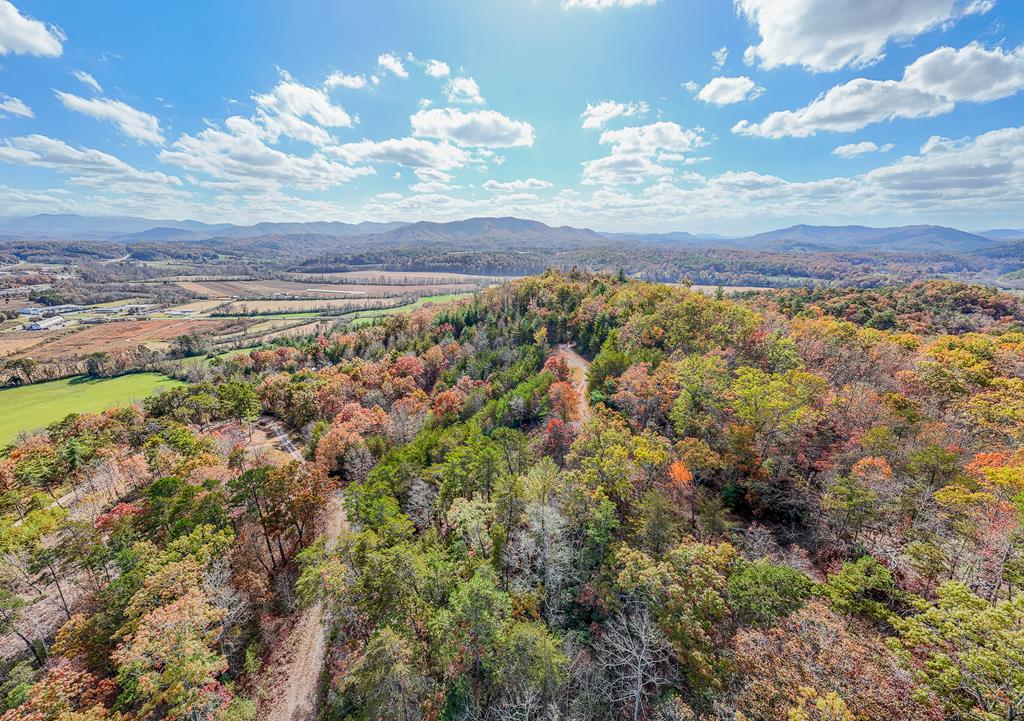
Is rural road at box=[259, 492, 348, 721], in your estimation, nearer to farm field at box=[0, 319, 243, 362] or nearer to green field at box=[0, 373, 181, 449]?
green field at box=[0, 373, 181, 449]

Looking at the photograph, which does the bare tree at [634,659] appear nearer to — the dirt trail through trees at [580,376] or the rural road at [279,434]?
the dirt trail through trees at [580,376]

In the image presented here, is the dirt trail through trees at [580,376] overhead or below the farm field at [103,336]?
overhead

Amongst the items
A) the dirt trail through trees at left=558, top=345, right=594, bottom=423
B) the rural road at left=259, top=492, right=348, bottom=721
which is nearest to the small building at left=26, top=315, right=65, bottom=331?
the dirt trail through trees at left=558, top=345, right=594, bottom=423

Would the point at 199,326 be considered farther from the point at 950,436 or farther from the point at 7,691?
the point at 950,436

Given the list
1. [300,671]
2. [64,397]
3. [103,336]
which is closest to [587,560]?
[300,671]

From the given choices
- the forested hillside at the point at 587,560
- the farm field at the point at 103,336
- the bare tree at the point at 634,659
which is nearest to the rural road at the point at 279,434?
the forested hillside at the point at 587,560

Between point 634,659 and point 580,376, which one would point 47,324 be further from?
point 634,659
